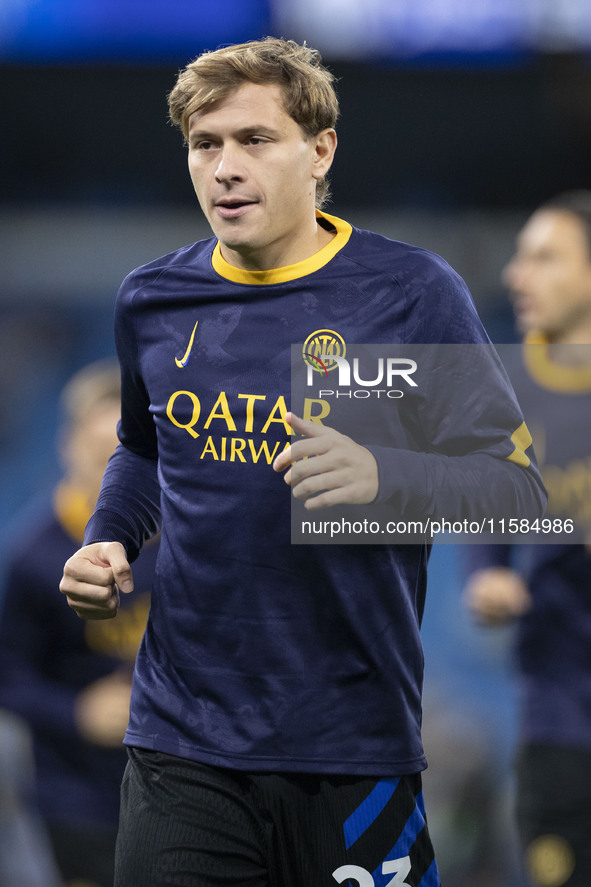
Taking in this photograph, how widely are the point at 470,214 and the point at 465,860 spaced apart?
5.52 m

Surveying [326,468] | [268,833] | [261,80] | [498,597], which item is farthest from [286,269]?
[498,597]

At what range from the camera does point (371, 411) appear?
7.20ft

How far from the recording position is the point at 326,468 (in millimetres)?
1943

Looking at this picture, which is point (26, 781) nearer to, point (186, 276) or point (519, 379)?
point (519, 379)

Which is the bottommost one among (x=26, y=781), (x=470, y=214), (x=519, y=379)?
(x=26, y=781)

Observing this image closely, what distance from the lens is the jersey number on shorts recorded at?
7.06ft

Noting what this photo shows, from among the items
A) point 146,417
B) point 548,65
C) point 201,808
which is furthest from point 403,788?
point 548,65

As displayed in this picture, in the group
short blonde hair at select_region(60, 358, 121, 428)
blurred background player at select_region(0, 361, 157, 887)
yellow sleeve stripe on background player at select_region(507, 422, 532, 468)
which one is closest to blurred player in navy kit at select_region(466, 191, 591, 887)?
blurred background player at select_region(0, 361, 157, 887)

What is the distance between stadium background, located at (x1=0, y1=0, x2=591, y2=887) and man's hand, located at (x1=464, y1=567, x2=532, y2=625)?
2.64m

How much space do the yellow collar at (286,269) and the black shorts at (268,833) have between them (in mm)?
926

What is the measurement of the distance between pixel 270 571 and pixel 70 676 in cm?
218

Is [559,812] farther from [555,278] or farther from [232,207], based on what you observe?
[232,207]

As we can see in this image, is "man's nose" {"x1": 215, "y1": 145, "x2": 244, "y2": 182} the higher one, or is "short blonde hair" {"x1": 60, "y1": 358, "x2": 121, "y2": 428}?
"short blonde hair" {"x1": 60, "y1": 358, "x2": 121, "y2": 428}

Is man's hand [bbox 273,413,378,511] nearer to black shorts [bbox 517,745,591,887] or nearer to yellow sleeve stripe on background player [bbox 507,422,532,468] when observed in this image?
yellow sleeve stripe on background player [bbox 507,422,532,468]
